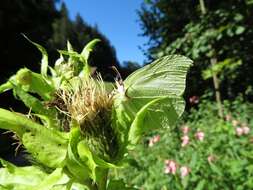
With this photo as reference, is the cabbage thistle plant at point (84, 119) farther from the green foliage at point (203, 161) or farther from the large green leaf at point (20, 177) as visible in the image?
the green foliage at point (203, 161)

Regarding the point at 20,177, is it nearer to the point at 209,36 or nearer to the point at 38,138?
the point at 38,138

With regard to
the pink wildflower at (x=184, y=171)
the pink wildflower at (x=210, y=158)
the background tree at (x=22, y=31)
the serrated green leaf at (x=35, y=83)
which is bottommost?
the serrated green leaf at (x=35, y=83)

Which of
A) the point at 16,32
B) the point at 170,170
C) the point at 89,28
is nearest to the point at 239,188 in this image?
the point at 170,170

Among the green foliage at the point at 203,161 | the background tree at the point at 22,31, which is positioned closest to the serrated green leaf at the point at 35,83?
the green foliage at the point at 203,161

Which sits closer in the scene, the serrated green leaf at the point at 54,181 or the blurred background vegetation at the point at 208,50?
the serrated green leaf at the point at 54,181

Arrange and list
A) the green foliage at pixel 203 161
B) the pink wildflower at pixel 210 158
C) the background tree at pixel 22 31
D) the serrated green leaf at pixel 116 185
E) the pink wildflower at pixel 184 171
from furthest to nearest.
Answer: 1. the background tree at pixel 22 31
2. the pink wildflower at pixel 210 158
3. the pink wildflower at pixel 184 171
4. the green foliage at pixel 203 161
5. the serrated green leaf at pixel 116 185

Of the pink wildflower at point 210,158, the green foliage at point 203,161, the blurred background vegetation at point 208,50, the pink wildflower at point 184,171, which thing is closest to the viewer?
the green foliage at point 203,161

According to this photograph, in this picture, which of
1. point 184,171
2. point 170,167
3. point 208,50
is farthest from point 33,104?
point 208,50

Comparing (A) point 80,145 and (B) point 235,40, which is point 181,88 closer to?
(A) point 80,145

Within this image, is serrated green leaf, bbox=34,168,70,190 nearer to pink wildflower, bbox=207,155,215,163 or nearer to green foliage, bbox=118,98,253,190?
green foliage, bbox=118,98,253,190

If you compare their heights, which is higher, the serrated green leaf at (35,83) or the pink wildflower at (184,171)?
the pink wildflower at (184,171)
